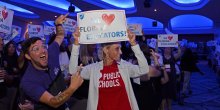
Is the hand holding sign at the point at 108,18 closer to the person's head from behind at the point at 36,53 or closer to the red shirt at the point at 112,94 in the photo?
the red shirt at the point at 112,94

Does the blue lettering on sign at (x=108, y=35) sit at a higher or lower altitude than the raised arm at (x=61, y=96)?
higher

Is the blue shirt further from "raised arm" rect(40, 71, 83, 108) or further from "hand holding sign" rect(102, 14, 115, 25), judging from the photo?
"hand holding sign" rect(102, 14, 115, 25)

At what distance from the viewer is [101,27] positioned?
10.5 feet

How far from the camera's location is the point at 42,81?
9.23ft

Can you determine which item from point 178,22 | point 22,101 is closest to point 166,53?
point 22,101

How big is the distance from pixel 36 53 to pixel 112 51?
722mm

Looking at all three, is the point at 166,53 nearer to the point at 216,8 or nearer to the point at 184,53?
the point at 184,53

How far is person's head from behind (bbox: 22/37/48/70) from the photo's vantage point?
2926 mm

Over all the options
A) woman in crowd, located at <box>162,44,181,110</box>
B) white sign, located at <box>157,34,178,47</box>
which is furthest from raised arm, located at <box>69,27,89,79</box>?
white sign, located at <box>157,34,178,47</box>

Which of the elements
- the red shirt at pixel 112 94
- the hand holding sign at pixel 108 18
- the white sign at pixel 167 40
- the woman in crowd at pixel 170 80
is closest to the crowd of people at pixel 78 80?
the red shirt at pixel 112 94

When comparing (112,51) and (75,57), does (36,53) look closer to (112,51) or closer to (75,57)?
(75,57)

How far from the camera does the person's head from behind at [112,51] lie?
3195 mm

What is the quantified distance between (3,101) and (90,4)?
53.7 ft

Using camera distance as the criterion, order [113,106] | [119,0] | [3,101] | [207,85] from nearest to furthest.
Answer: [113,106], [3,101], [207,85], [119,0]
